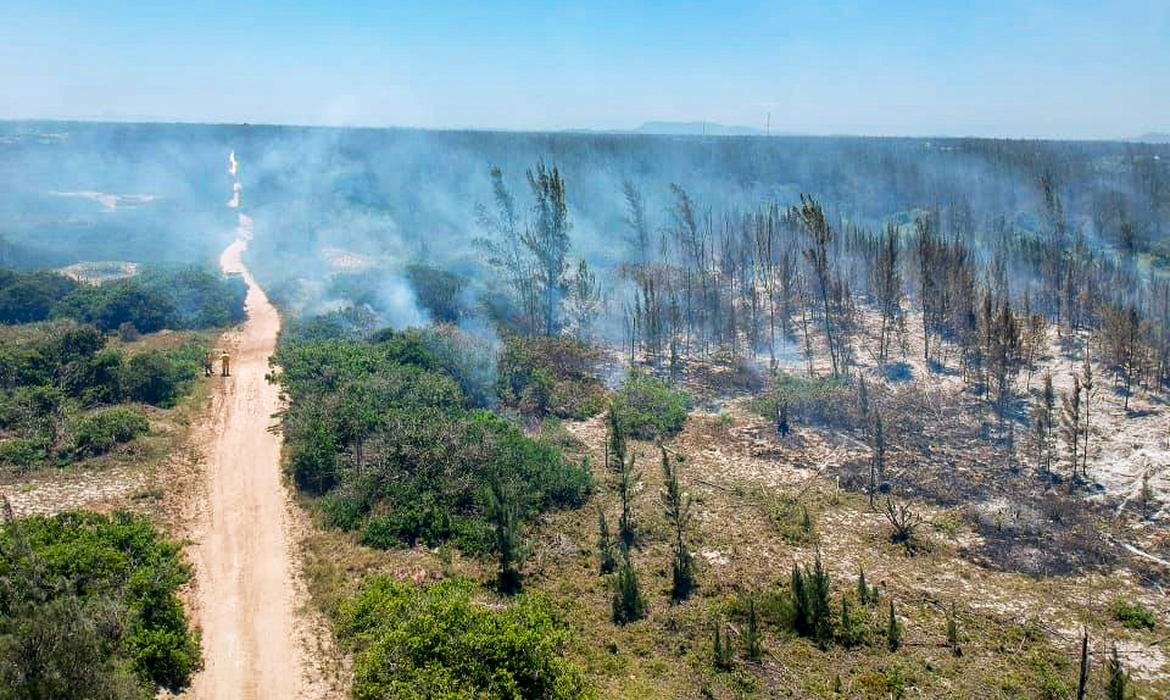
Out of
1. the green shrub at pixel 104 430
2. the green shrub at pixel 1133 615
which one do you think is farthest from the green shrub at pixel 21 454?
the green shrub at pixel 1133 615

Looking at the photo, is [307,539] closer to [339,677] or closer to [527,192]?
[339,677]

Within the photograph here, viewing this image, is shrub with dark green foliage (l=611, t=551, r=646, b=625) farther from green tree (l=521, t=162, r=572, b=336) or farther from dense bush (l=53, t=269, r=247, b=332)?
dense bush (l=53, t=269, r=247, b=332)

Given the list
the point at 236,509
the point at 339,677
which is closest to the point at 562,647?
the point at 339,677

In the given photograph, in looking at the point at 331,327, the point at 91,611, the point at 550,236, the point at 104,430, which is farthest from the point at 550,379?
the point at 91,611

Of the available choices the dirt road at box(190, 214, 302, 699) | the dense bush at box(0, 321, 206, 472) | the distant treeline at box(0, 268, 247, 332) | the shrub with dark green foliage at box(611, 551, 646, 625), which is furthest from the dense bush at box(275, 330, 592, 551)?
the distant treeline at box(0, 268, 247, 332)

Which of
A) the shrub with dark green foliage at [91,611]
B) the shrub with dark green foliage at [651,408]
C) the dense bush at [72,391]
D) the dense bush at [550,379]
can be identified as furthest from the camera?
the dense bush at [550,379]

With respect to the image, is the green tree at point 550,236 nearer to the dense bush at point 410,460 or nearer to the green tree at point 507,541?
the dense bush at point 410,460
